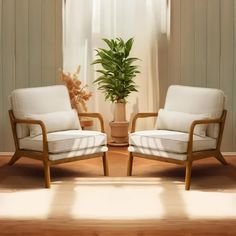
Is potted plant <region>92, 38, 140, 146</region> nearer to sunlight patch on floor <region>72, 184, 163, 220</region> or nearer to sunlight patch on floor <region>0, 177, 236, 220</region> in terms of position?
sunlight patch on floor <region>0, 177, 236, 220</region>

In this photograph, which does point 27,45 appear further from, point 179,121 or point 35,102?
point 179,121

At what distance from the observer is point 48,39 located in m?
7.43

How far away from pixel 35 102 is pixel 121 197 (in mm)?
1444

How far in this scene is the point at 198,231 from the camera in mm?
4344

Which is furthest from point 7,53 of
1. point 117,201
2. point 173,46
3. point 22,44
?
point 117,201

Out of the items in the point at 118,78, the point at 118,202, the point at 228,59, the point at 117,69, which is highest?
the point at 228,59

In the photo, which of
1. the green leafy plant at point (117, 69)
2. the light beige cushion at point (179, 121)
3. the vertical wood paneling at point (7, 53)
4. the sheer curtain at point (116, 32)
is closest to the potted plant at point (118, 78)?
the green leafy plant at point (117, 69)

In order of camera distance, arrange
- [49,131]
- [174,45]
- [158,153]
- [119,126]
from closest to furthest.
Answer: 1. [158,153]
2. [49,131]
3. [174,45]
4. [119,126]

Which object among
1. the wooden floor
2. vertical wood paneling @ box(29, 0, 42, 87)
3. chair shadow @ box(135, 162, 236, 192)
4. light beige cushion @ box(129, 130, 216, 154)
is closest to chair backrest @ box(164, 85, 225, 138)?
light beige cushion @ box(129, 130, 216, 154)

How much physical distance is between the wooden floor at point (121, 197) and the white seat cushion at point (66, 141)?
32 centimetres

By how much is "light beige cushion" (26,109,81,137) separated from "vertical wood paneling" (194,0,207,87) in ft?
6.08

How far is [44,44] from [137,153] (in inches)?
81.4

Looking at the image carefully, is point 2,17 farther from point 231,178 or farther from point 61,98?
point 231,178

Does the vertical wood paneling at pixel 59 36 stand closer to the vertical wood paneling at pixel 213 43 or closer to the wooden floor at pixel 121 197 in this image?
the wooden floor at pixel 121 197
